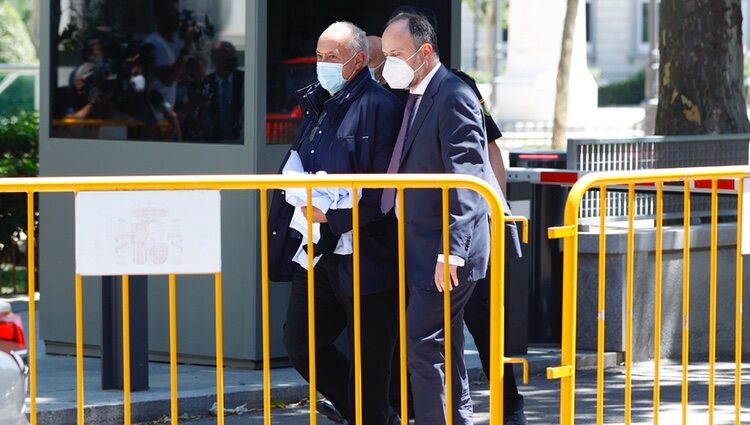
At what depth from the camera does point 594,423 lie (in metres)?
7.26

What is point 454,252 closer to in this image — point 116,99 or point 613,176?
point 613,176

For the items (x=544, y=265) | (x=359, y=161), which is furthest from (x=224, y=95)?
(x=544, y=265)

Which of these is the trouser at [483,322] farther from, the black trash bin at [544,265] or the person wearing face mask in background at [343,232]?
the black trash bin at [544,265]

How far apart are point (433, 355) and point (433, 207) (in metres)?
0.58

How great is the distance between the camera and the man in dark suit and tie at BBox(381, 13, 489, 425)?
5422mm

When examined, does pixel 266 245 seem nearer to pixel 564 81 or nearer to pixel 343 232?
pixel 343 232

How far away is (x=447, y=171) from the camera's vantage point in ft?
18.0

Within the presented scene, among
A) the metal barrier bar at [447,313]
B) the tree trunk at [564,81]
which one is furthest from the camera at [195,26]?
the tree trunk at [564,81]

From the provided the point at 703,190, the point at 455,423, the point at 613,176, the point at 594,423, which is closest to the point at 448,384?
the point at 455,423

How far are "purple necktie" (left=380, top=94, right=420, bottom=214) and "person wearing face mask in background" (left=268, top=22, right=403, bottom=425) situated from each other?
0.04m

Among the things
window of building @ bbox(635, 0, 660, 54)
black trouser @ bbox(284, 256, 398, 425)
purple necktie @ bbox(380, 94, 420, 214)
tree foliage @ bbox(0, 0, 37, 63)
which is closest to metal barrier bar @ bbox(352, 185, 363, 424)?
purple necktie @ bbox(380, 94, 420, 214)

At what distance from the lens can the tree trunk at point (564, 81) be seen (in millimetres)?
27406

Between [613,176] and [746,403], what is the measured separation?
8.95 ft

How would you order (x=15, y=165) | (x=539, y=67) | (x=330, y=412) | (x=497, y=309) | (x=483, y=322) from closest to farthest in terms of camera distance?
(x=497, y=309) → (x=483, y=322) → (x=330, y=412) → (x=15, y=165) → (x=539, y=67)
